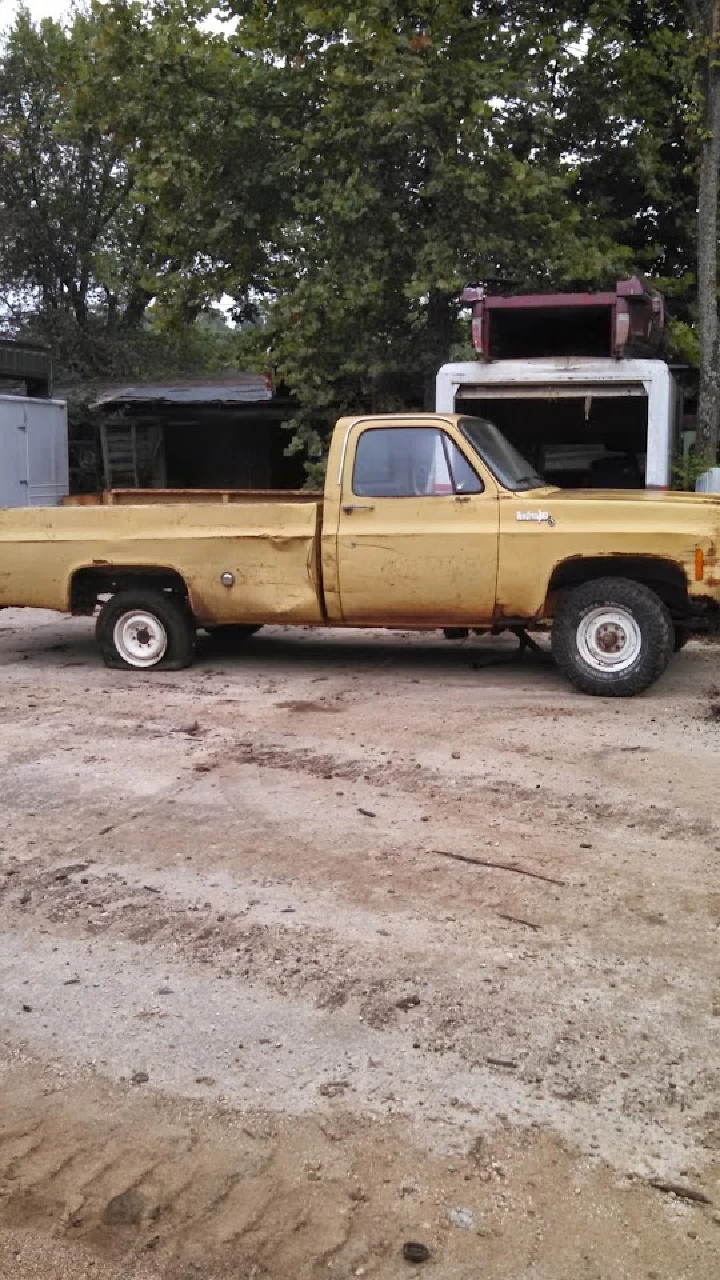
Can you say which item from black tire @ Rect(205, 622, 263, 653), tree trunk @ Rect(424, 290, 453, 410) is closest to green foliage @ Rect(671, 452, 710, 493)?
tree trunk @ Rect(424, 290, 453, 410)

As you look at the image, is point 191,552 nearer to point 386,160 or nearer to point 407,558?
point 407,558

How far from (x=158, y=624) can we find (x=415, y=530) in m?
2.28

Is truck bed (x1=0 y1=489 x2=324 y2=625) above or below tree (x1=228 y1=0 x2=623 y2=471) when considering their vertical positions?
below

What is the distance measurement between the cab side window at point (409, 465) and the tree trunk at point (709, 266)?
554 cm

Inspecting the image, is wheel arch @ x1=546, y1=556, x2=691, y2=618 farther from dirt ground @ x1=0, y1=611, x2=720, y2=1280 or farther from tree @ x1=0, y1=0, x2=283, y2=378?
tree @ x1=0, y1=0, x2=283, y2=378

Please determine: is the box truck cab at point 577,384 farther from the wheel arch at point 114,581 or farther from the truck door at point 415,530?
the wheel arch at point 114,581

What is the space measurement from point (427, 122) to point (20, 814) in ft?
34.1

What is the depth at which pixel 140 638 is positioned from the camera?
31.1 feet

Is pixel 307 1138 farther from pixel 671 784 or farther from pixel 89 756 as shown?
pixel 89 756

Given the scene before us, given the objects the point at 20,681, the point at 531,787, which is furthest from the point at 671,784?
the point at 20,681

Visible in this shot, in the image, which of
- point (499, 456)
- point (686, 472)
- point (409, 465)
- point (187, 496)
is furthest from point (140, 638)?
point (686, 472)

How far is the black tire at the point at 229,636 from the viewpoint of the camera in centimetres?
1045

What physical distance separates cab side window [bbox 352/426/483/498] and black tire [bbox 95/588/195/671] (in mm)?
1782

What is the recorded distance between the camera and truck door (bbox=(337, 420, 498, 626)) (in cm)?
851
